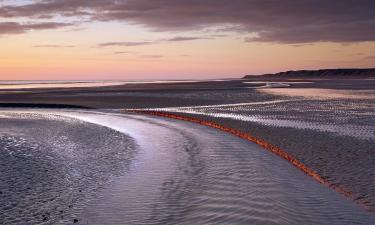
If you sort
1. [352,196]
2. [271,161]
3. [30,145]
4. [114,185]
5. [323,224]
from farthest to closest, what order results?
1. [30,145]
2. [271,161]
3. [114,185]
4. [352,196]
5. [323,224]

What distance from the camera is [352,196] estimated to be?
9.73 m

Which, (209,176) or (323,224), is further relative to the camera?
(209,176)

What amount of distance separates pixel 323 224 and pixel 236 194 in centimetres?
258

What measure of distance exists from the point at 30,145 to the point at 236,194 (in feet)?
33.9

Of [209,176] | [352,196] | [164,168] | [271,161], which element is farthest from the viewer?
[271,161]

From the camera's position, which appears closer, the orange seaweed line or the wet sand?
the wet sand

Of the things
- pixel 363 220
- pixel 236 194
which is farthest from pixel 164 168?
pixel 363 220

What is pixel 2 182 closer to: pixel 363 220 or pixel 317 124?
pixel 363 220

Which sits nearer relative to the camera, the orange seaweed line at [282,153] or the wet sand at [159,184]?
the wet sand at [159,184]

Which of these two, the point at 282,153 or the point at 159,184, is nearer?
the point at 159,184

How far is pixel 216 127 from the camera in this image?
2261 centimetres

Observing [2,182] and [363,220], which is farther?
[2,182]

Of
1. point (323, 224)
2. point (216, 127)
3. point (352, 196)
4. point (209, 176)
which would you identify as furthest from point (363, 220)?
point (216, 127)

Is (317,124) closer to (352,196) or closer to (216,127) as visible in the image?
(216,127)
